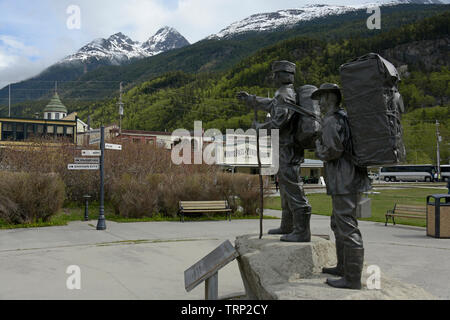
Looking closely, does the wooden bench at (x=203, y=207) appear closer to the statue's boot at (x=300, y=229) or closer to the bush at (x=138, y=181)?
the bush at (x=138, y=181)

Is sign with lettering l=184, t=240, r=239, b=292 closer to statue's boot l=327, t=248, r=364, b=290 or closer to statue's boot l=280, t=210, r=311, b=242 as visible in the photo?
statue's boot l=327, t=248, r=364, b=290

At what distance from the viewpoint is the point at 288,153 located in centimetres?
535

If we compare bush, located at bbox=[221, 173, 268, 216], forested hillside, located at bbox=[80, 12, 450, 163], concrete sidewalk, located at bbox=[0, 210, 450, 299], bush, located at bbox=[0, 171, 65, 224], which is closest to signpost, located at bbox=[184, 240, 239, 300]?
concrete sidewalk, located at bbox=[0, 210, 450, 299]

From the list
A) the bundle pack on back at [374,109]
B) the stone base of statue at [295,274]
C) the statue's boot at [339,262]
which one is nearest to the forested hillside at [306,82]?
the stone base of statue at [295,274]

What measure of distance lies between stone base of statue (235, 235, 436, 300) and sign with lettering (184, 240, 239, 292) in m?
0.57

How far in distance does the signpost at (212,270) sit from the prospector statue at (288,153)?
4.44 ft

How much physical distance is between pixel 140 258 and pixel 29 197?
6.37m

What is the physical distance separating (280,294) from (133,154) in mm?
16939

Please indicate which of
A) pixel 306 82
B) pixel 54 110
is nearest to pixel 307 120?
pixel 306 82

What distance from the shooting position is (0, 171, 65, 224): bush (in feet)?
38.9

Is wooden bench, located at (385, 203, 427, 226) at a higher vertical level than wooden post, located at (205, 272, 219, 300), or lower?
lower

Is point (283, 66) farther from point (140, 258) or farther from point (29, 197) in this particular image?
point (29, 197)

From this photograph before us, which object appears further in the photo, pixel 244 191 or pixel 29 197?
pixel 244 191
